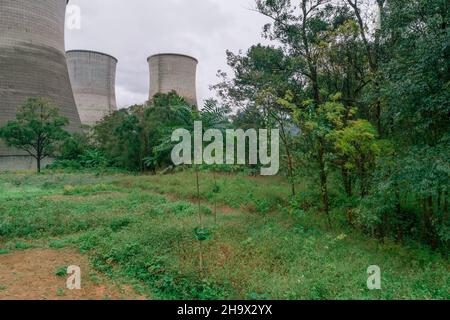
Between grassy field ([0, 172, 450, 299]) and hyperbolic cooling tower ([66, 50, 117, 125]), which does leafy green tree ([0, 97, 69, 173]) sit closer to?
hyperbolic cooling tower ([66, 50, 117, 125])

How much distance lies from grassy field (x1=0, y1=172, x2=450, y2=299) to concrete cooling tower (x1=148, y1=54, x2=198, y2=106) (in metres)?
16.8

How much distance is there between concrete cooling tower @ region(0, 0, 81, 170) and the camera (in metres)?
16.8

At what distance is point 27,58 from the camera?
1727 cm

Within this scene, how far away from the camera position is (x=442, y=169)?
12.8 feet

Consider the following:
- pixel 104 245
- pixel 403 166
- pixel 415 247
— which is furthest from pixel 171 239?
pixel 415 247

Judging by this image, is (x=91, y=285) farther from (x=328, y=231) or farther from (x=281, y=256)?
(x=328, y=231)

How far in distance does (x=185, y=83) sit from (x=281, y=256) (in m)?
21.4

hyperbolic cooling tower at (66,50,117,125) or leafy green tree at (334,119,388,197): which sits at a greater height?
hyperbolic cooling tower at (66,50,117,125)

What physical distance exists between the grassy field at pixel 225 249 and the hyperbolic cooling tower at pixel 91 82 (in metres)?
18.2
